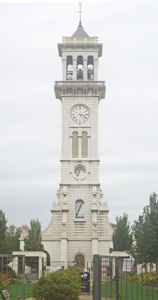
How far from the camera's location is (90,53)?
2739 inches

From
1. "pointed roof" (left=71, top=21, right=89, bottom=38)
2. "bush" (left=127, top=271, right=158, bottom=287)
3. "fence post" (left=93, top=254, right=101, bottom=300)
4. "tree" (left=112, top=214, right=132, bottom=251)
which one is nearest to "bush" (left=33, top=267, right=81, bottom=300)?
"bush" (left=127, top=271, right=158, bottom=287)

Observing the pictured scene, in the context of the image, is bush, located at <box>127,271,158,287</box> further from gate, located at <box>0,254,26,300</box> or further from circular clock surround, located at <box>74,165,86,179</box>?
circular clock surround, located at <box>74,165,86,179</box>

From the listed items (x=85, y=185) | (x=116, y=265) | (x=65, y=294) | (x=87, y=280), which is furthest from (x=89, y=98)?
(x=116, y=265)

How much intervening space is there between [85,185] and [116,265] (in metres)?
50.2

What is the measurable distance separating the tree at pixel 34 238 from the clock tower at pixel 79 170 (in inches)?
53.4

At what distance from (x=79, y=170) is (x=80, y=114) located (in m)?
7.60

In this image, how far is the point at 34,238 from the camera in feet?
221

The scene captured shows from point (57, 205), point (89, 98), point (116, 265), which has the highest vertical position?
point (89, 98)

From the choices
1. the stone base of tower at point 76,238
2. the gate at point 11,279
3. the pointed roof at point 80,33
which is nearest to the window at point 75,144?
the stone base of tower at point 76,238

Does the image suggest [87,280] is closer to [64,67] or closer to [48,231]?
[48,231]

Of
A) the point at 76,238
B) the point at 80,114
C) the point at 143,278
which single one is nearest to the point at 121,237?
the point at 76,238

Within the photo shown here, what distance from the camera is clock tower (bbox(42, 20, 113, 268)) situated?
63062 mm

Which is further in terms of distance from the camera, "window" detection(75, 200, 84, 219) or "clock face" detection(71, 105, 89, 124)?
"clock face" detection(71, 105, 89, 124)

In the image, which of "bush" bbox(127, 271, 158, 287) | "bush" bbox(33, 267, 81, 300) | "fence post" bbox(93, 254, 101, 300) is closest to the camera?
"bush" bbox(127, 271, 158, 287)
